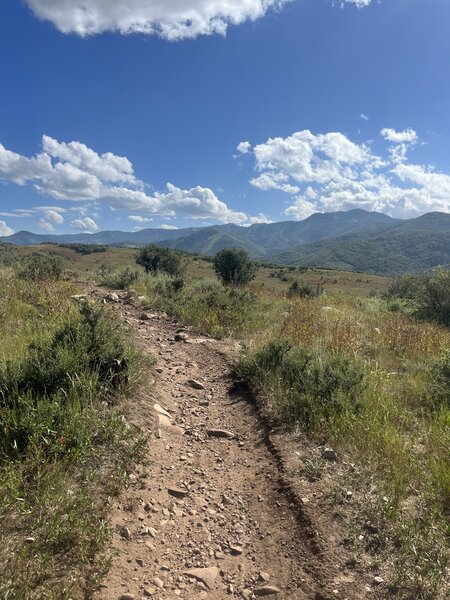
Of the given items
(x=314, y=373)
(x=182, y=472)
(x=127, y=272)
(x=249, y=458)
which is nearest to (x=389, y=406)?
(x=314, y=373)

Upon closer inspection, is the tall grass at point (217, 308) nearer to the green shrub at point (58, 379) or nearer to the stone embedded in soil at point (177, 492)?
the green shrub at point (58, 379)

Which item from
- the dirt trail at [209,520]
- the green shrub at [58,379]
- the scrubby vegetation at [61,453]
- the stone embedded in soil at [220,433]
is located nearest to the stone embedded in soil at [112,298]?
the scrubby vegetation at [61,453]

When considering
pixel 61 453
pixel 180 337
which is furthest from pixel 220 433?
pixel 180 337

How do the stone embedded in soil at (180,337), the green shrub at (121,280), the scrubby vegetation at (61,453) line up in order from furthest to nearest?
the green shrub at (121,280) → the stone embedded in soil at (180,337) → the scrubby vegetation at (61,453)

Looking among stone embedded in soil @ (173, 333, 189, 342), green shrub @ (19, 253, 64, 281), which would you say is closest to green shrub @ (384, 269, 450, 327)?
stone embedded in soil @ (173, 333, 189, 342)

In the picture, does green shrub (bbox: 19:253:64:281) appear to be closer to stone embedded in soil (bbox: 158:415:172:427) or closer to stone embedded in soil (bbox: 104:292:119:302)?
stone embedded in soil (bbox: 104:292:119:302)

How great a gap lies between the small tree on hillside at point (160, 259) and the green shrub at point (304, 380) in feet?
96.6

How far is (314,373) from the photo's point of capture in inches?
216

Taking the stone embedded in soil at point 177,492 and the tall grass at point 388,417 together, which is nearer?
the tall grass at point 388,417

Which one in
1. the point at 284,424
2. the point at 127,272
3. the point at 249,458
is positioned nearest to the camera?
the point at 249,458

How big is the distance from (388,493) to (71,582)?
9.12ft

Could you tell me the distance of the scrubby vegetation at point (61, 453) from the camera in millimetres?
2451

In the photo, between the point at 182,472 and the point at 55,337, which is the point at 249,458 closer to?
the point at 182,472

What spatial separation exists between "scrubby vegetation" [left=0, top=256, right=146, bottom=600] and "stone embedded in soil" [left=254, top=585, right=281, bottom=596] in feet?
3.69
